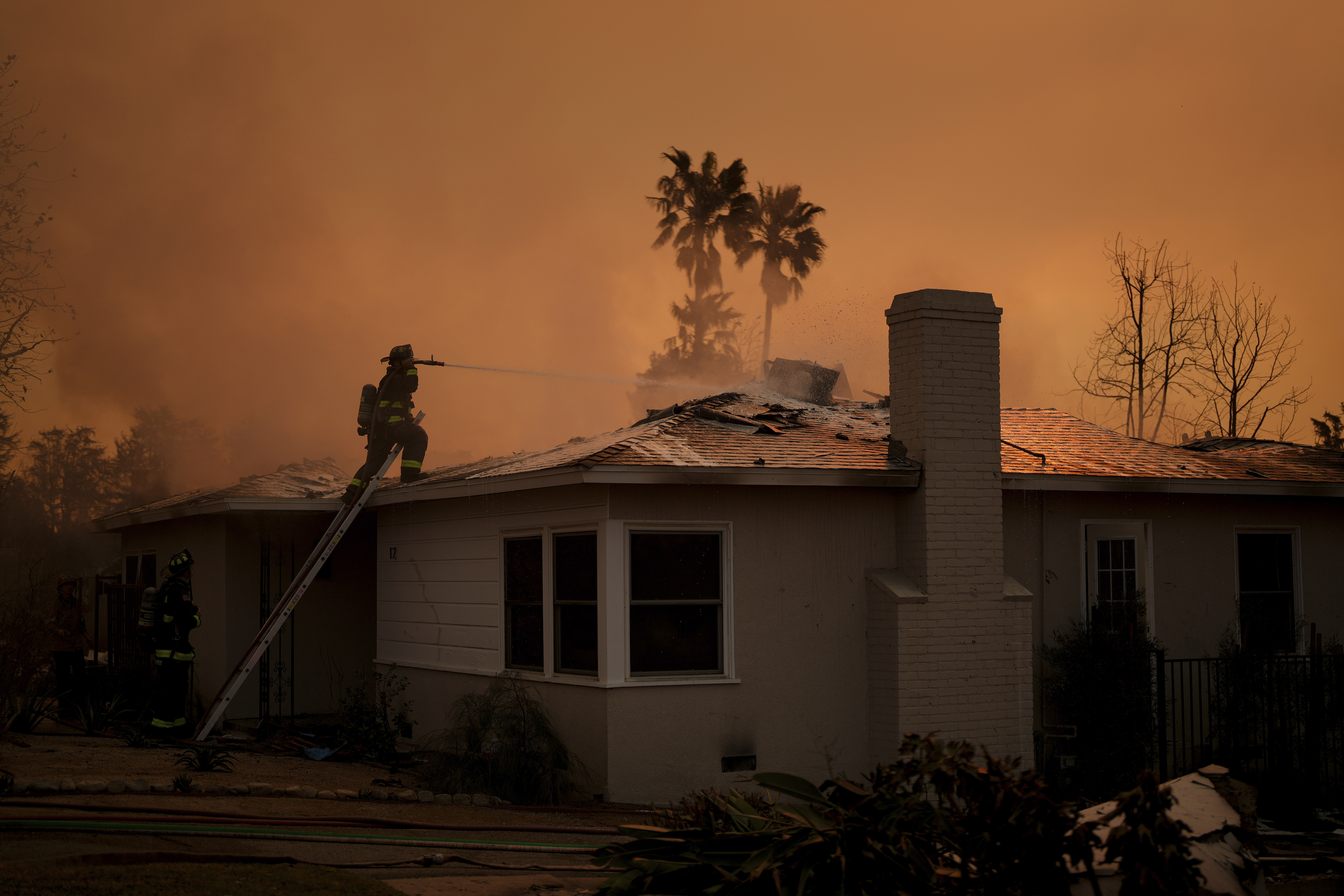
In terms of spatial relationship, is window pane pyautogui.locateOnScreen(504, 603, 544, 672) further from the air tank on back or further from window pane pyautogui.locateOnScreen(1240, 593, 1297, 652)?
window pane pyautogui.locateOnScreen(1240, 593, 1297, 652)

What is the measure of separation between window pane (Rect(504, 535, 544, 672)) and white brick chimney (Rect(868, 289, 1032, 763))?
3221mm

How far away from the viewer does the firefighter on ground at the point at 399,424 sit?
43.6 feet

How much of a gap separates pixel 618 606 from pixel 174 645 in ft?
17.4

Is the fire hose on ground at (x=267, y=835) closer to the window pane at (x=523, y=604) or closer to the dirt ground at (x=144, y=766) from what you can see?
the dirt ground at (x=144, y=766)

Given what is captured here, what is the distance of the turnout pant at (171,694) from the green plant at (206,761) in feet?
5.29

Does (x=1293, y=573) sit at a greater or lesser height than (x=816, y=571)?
lesser

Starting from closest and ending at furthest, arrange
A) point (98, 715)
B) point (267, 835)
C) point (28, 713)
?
1. point (267, 835)
2. point (28, 713)
3. point (98, 715)

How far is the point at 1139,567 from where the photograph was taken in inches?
480

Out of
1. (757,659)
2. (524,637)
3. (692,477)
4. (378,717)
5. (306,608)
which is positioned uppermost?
(692,477)

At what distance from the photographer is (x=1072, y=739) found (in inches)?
447

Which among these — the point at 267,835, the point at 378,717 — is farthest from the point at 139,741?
the point at 267,835

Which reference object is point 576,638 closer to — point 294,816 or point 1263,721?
point 294,816

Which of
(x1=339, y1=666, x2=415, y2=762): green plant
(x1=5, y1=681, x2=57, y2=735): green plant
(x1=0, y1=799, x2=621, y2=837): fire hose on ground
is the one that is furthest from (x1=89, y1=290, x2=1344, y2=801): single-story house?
(x1=5, y1=681, x2=57, y2=735): green plant

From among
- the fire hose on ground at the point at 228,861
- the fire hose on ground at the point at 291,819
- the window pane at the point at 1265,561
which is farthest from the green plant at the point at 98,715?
the window pane at the point at 1265,561
